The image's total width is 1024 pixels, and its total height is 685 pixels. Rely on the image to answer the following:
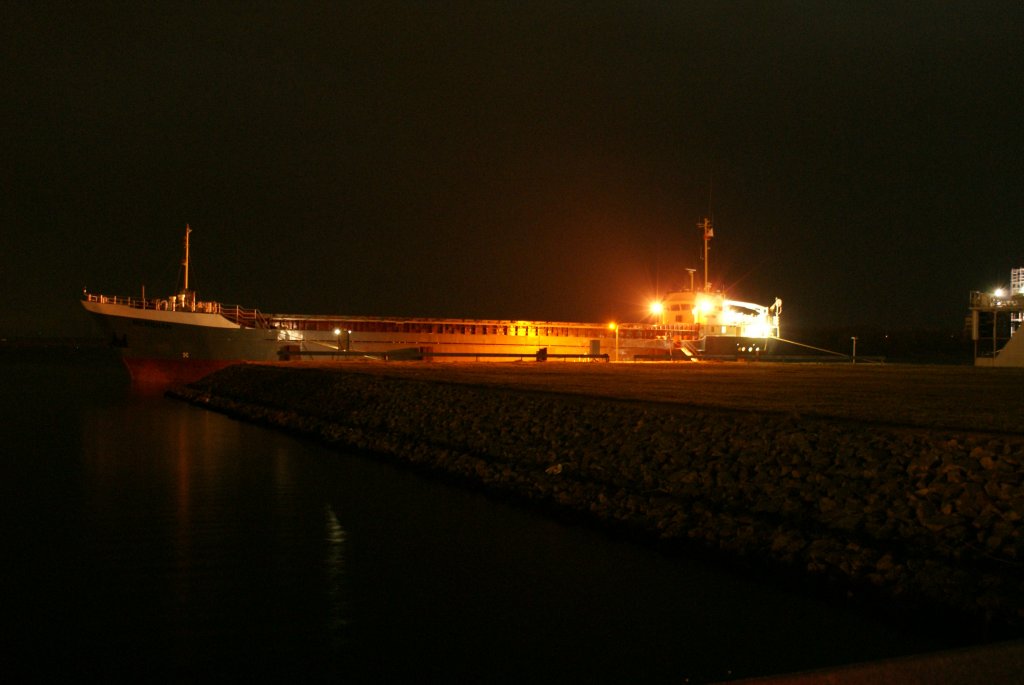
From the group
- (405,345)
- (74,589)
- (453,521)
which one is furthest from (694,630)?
(405,345)

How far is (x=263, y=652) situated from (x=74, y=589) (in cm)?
286

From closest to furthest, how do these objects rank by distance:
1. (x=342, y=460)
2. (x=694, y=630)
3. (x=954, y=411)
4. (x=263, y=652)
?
(x=263, y=652), (x=694, y=630), (x=954, y=411), (x=342, y=460)

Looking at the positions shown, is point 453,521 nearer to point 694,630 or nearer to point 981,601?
point 694,630

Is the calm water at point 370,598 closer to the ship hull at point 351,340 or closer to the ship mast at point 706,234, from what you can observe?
the ship hull at point 351,340

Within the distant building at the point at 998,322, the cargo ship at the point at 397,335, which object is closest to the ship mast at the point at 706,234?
the cargo ship at the point at 397,335

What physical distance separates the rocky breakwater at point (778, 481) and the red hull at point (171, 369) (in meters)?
24.1

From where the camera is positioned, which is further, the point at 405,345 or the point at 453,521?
the point at 405,345

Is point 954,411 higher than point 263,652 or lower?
higher

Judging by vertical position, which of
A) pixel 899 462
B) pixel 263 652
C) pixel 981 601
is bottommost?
pixel 263 652

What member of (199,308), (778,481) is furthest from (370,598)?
(199,308)

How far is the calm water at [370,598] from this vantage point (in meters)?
6.52

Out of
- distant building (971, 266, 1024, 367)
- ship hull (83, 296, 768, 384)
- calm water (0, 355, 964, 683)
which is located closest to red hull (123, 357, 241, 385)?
ship hull (83, 296, 768, 384)

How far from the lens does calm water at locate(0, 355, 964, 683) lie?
652 cm

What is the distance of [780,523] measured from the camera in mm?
9367
